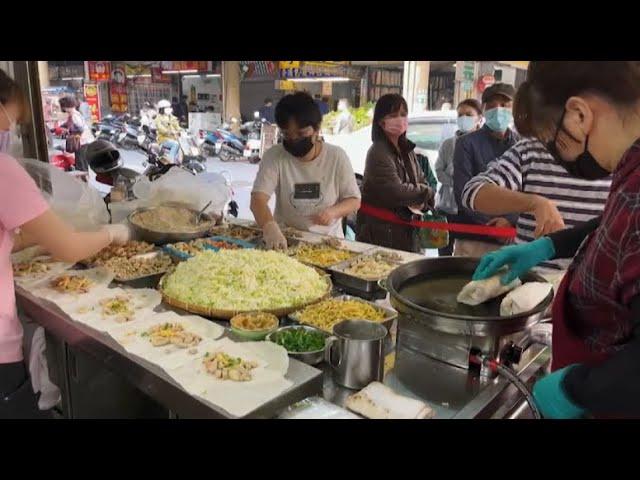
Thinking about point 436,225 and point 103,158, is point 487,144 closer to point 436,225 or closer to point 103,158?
point 436,225

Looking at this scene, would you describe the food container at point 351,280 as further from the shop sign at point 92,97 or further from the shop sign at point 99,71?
the shop sign at point 92,97

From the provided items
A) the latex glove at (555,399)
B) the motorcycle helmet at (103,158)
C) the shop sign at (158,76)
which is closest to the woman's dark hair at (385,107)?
the motorcycle helmet at (103,158)

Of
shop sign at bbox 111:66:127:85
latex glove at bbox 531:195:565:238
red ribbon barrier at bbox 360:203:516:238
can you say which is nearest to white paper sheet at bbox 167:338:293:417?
latex glove at bbox 531:195:565:238

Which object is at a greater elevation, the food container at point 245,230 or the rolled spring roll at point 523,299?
the rolled spring roll at point 523,299

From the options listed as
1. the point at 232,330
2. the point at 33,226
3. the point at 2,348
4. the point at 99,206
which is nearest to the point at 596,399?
the point at 232,330

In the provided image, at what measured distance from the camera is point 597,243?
1.14 metres

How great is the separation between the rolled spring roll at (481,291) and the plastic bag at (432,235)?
2.34 metres

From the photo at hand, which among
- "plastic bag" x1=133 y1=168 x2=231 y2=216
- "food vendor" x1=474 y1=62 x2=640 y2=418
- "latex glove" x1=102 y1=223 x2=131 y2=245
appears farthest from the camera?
"plastic bag" x1=133 y1=168 x2=231 y2=216

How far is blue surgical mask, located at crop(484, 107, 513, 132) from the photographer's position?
11.7 ft

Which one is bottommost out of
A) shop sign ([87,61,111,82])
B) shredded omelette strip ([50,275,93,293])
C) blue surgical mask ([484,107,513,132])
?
shredded omelette strip ([50,275,93,293])

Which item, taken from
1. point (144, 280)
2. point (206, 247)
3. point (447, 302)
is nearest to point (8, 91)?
point (144, 280)

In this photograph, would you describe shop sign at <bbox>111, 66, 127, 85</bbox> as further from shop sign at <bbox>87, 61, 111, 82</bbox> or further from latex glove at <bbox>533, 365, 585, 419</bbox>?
latex glove at <bbox>533, 365, 585, 419</bbox>

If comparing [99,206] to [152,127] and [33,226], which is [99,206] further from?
[152,127]

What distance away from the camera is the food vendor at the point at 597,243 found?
104 centimetres
